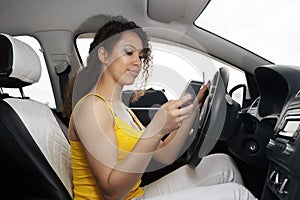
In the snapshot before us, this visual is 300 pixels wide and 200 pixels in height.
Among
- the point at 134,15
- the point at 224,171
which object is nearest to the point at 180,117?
the point at 224,171

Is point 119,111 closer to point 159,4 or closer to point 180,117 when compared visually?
point 180,117

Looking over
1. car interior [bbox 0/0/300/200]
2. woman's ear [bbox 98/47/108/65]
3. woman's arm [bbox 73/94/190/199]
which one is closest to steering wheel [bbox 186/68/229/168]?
car interior [bbox 0/0/300/200]

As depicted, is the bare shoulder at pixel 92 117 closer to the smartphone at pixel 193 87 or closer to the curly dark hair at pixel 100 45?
the curly dark hair at pixel 100 45

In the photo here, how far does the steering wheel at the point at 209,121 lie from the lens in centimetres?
106

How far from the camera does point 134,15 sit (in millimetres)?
2217

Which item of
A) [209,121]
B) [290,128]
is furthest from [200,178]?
[290,128]

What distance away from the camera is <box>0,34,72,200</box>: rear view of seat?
106 centimetres

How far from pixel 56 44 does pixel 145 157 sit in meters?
1.54

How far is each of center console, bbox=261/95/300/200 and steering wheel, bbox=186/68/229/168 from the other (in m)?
0.18

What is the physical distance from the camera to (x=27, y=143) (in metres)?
1.07

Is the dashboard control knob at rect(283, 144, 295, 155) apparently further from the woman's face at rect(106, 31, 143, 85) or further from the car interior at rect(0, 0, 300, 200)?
the woman's face at rect(106, 31, 143, 85)

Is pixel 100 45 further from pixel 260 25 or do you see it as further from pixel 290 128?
pixel 260 25

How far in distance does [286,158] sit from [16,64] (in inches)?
35.9

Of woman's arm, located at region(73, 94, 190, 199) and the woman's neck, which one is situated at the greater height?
the woman's neck
